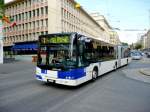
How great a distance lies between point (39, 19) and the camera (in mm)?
47219

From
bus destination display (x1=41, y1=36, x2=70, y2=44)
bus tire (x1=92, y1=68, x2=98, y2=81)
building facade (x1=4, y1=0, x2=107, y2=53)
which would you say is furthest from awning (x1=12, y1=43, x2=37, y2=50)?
bus destination display (x1=41, y1=36, x2=70, y2=44)

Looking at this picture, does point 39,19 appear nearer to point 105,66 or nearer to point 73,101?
point 105,66

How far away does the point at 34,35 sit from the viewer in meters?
48.2

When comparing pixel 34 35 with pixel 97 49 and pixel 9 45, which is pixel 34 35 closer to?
pixel 9 45

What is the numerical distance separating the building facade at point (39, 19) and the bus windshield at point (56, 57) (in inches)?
1199

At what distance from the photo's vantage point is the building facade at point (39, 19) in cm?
4419

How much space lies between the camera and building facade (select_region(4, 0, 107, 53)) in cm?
4419

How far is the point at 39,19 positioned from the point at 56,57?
40.0 meters

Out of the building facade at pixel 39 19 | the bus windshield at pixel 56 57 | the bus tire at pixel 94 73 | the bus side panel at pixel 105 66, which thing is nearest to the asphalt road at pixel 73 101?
the bus windshield at pixel 56 57

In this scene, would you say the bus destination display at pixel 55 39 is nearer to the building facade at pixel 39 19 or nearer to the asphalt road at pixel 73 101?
the asphalt road at pixel 73 101

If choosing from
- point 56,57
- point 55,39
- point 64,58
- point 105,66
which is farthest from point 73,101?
point 105,66

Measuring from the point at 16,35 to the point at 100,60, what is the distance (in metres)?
45.7

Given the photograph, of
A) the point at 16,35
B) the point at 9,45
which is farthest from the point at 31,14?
the point at 9,45

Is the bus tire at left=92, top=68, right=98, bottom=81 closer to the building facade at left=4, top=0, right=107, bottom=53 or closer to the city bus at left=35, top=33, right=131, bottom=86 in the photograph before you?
the city bus at left=35, top=33, right=131, bottom=86
